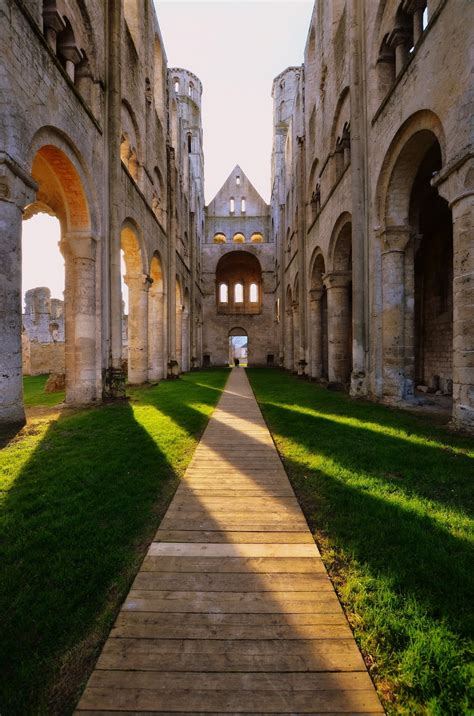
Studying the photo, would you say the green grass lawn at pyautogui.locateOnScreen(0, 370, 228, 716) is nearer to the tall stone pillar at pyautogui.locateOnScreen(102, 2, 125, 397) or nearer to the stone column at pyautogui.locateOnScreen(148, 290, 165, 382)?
the tall stone pillar at pyautogui.locateOnScreen(102, 2, 125, 397)

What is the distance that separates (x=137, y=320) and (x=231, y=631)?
12455mm

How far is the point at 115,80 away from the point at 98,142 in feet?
8.11

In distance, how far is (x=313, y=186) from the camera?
16.4m

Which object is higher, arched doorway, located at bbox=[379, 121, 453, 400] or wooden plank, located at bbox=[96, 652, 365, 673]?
arched doorway, located at bbox=[379, 121, 453, 400]

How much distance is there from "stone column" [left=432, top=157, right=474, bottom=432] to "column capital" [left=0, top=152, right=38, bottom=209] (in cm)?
726

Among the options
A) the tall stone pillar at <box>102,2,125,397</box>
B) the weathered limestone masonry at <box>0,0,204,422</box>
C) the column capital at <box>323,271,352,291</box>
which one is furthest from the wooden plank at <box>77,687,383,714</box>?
the column capital at <box>323,271,352,291</box>

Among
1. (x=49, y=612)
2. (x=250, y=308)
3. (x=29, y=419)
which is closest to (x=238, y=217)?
(x=250, y=308)

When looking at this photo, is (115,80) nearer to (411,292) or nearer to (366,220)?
(366,220)

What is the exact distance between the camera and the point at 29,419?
286 inches

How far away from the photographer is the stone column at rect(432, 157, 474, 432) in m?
5.67

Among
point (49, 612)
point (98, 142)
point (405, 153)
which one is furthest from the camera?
point (98, 142)

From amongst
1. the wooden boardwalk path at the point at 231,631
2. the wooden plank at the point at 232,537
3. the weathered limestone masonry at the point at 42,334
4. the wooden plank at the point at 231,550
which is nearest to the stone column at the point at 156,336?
the weathered limestone masonry at the point at 42,334

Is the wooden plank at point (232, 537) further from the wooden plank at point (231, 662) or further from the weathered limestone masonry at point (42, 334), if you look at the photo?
the weathered limestone masonry at point (42, 334)

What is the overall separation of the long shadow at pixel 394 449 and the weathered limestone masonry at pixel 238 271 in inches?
1079
